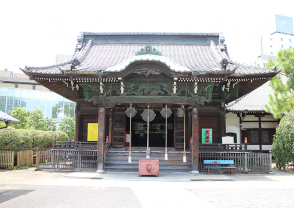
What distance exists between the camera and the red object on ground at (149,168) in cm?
1155

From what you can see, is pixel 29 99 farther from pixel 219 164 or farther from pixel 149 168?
pixel 219 164

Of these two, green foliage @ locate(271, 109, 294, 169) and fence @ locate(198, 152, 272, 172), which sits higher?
green foliage @ locate(271, 109, 294, 169)

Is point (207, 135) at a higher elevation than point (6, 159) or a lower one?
higher

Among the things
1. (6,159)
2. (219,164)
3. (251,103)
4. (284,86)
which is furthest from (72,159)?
(251,103)

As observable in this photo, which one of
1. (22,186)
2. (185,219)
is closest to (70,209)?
(185,219)

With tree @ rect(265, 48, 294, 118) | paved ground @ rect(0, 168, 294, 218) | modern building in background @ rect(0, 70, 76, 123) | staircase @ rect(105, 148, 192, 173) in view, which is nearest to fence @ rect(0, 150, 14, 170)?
paved ground @ rect(0, 168, 294, 218)

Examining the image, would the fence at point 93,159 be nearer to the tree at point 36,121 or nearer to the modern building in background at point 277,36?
the tree at point 36,121

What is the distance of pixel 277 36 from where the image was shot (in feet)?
267

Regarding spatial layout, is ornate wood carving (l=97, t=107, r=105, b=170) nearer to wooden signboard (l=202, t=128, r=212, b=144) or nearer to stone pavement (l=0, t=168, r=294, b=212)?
stone pavement (l=0, t=168, r=294, b=212)

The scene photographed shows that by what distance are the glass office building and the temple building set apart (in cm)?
4520

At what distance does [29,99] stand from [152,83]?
53446 mm

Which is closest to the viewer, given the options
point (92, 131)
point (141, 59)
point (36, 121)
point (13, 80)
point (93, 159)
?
point (141, 59)

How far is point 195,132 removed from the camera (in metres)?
12.5

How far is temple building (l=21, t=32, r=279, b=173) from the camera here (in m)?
12.1
